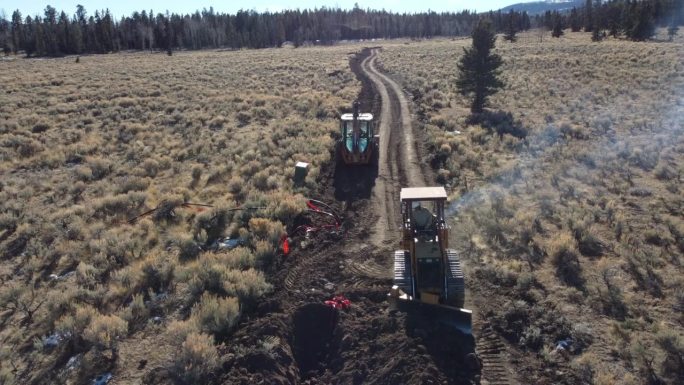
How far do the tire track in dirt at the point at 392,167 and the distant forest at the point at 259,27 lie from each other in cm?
4831

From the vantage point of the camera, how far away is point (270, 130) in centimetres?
3072

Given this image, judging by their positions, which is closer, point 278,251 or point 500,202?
point 278,251

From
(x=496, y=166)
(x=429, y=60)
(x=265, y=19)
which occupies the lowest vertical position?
(x=496, y=166)

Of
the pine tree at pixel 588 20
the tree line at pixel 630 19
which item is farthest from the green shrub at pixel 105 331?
the pine tree at pixel 588 20

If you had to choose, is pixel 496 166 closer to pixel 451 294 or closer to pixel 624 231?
pixel 624 231

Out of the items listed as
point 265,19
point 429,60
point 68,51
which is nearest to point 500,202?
point 429,60

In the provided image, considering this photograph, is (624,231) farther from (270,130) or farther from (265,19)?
(265,19)

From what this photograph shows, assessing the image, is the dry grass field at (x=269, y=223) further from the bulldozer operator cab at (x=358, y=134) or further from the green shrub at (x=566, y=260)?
the bulldozer operator cab at (x=358, y=134)

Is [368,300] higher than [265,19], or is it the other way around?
[265,19]

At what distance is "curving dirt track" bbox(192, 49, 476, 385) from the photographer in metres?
9.77

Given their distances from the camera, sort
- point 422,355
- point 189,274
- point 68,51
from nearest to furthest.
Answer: point 422,355, point 189,274, point 68,51

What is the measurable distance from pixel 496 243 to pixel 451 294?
4.25 m

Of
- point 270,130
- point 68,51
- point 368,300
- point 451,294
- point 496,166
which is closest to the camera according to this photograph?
point 451,294

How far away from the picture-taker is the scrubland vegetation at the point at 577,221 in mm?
10430
